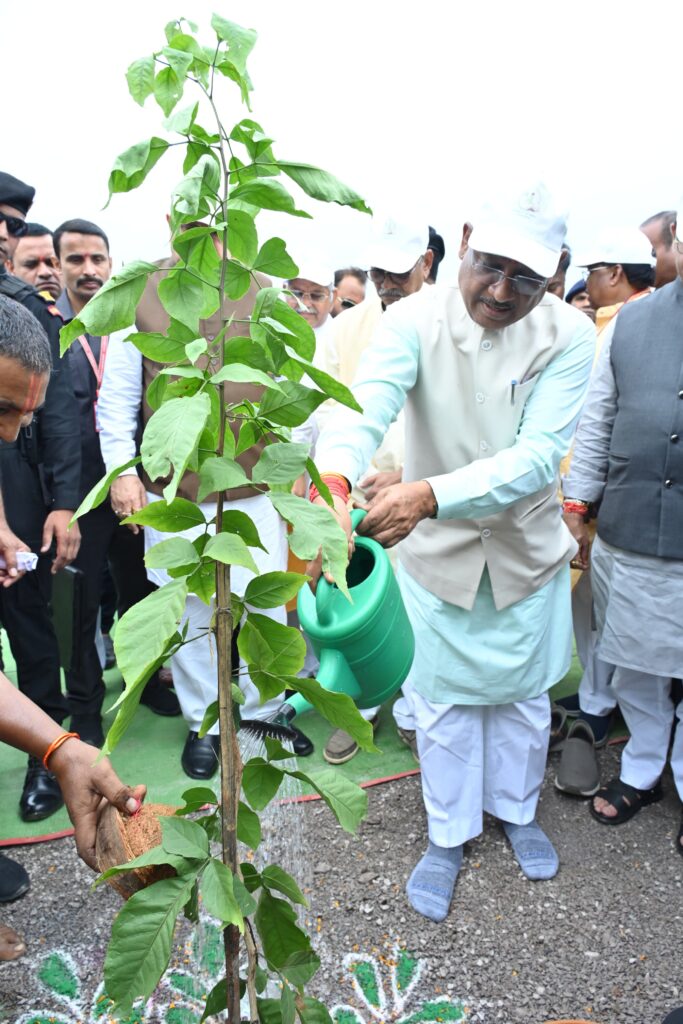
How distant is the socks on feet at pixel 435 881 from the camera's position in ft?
8.16

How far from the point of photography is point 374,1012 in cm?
211

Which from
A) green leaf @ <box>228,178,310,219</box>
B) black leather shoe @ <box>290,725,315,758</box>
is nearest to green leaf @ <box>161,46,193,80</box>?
green leaf @ <box>228,178,310,219</box>

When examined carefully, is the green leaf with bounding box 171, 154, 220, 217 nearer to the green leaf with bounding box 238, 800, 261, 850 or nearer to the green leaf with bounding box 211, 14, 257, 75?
the green leaf with bounding box 211, 14, 257, 75

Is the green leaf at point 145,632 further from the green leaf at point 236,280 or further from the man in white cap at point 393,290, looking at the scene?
the man in white cap at point 393,290

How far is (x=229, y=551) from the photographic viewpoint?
3.19 ft

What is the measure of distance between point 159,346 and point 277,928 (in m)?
0.87

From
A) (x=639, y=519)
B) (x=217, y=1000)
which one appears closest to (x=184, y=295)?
(x=217, y=1000)

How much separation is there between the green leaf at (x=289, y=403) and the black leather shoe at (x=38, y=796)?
2385 mm

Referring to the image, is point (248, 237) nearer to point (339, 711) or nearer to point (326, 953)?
point (339, 711)

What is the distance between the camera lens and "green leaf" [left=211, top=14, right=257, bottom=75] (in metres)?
0.96

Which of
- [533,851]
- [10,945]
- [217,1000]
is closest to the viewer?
[217,1000]

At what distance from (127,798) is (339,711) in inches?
22.8

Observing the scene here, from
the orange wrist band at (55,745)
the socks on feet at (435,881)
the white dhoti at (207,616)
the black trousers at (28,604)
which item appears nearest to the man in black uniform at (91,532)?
the black trousers at (28,604)

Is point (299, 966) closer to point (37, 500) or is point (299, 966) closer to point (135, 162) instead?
point (135, 162)
